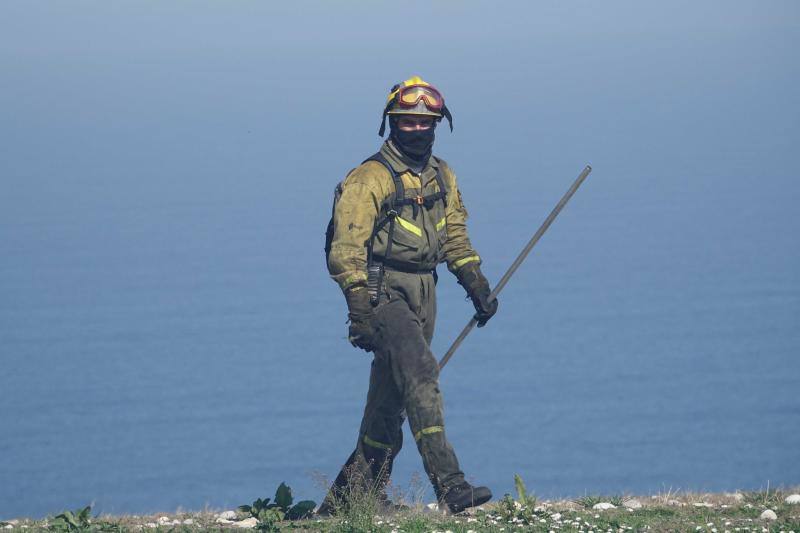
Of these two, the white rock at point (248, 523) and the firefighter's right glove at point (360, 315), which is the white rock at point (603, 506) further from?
the white rock at point (248, 523)

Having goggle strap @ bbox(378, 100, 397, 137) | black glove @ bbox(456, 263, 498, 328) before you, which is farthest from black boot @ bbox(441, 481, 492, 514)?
goggle strap @ bbox(378, 100, 397, 137)

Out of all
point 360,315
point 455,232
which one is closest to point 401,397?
point 360,315

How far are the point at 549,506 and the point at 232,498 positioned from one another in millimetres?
117037

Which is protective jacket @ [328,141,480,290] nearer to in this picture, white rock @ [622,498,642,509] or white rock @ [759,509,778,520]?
white rock @ [622,498,642,509]

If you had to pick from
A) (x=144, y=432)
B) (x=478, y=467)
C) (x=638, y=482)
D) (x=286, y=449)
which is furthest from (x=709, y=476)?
(x=144, y=432)

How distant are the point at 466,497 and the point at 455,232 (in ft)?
6.77

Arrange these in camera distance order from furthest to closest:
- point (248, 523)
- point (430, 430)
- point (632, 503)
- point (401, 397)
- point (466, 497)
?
point (632, 503)
point (401, 397)
point (248, 523)
point (430, 430)
point (466, 497)

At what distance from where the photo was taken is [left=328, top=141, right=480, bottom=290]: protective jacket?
11773mm

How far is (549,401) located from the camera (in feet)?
597

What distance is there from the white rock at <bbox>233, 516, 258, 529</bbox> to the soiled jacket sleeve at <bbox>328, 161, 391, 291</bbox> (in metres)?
1.76

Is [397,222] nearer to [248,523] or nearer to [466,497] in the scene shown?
[466,497]

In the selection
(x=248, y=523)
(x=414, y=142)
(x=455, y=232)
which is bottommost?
(x=248, y=523)

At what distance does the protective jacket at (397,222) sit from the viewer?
11.8m

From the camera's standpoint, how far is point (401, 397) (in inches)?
483
